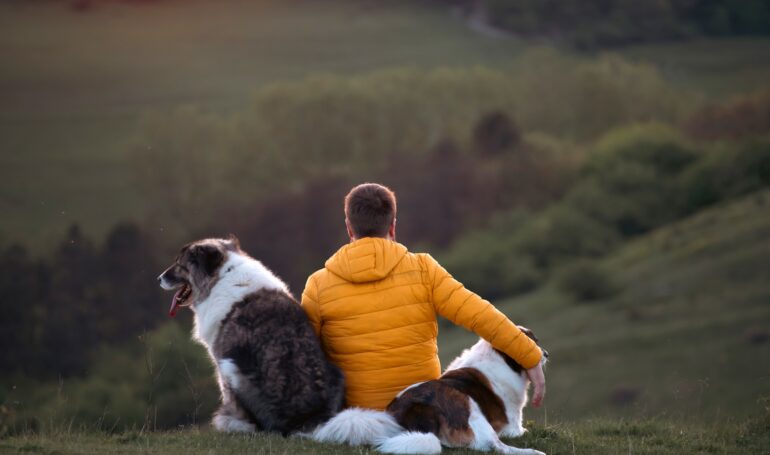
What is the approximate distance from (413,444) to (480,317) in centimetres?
121

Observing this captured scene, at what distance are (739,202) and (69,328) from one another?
57.2 metres

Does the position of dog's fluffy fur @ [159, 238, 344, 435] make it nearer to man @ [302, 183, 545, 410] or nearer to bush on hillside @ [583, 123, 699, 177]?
man @ [302, 183, 545, 410]

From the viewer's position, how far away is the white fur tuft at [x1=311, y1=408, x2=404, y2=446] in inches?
286

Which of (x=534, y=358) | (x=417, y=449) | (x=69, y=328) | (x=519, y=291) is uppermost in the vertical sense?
(x=534, y=358)

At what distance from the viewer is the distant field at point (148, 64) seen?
82125mm

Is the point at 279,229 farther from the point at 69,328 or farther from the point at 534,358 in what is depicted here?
the point at 534,358

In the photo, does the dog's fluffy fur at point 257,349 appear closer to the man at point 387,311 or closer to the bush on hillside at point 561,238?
the man at point 387,311

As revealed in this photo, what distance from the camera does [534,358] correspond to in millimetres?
7625

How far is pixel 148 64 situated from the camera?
10206cm

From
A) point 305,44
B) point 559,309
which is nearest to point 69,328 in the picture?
point 559,309

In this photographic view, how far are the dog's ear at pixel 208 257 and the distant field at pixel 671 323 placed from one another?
35570mm

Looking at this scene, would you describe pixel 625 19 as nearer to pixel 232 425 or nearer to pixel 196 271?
pixel 196 271

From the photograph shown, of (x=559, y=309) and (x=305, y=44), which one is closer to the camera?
(x=559, y=309)

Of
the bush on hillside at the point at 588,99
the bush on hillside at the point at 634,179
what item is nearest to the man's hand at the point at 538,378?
the bush on hillside at the point at 634,179
